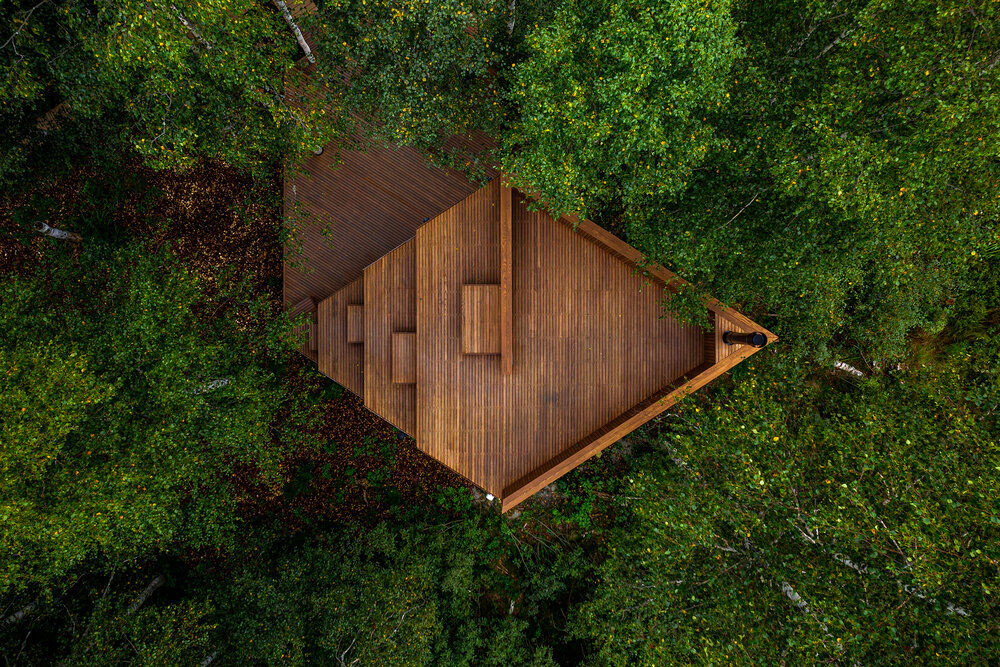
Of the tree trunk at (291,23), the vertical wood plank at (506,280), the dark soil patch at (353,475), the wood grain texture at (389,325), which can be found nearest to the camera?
the tree trunk at (291,23)

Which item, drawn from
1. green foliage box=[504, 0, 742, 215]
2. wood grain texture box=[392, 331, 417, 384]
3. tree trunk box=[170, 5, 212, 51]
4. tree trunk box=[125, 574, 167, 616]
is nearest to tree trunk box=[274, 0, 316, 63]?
tree trunk box=[170, 5, 212, 51]

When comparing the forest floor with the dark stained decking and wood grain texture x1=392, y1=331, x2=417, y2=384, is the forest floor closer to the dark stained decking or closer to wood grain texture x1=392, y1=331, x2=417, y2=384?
the dark stained decking

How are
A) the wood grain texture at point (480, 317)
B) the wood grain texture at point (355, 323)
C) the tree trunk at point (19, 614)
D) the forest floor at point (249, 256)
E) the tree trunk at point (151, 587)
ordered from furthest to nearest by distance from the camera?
the forest floor at point (249, 256) → the tree trunk at point (151, 587) → the wood grain texture at point (355, 323) → the wood grain texture at point (480, 317) → the tree trunk at point (19, 614)

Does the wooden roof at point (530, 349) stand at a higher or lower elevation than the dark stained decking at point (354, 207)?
lower

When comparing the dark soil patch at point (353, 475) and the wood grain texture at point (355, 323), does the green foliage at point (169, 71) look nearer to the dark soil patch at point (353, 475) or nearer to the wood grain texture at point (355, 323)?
the wood grain texture at point (355, 323)

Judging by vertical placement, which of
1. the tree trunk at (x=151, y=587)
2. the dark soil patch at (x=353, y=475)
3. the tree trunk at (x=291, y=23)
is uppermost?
the tree trunk at (x=291, y=23)

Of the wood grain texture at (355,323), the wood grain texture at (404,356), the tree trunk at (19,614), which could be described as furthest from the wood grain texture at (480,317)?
the tree trunk at (19,614)

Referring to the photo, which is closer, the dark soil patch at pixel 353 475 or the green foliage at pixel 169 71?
the green foliage at pixel 169 71

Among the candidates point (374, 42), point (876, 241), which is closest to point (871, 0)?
point (876, 241)
